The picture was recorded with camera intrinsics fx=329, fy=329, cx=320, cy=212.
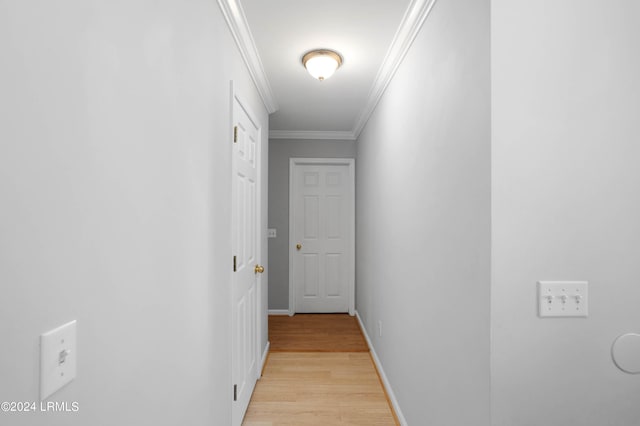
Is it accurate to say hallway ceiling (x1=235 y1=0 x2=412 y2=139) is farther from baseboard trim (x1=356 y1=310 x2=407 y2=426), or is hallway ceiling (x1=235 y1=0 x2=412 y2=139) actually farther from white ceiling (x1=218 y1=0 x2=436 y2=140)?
baseboard trim (x1=356 y1=310 x2=407 y2=426)

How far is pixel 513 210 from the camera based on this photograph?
1062 millimetres

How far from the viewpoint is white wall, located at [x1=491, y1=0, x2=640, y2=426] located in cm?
106

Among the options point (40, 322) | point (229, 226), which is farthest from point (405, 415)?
point (40, 322)

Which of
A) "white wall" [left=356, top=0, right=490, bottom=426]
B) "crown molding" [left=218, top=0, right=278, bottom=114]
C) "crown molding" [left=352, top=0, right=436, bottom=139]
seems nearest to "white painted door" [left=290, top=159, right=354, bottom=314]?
"crown molding" [left=352, top=0, right=436, bottom=139]

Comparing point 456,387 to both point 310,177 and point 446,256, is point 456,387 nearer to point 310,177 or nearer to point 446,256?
point 446,256

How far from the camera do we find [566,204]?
1.08m

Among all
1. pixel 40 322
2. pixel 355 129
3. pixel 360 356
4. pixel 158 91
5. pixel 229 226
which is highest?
pixel 355 129

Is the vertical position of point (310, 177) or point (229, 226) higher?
point (310, 177)

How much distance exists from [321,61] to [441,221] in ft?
4.81

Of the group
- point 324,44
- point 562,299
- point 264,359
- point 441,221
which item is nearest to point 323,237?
point 264,359

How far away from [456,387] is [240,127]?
1835 mm

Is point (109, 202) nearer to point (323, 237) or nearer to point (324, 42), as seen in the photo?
point (324, 42)

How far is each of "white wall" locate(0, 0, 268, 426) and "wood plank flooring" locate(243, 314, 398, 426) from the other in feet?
3.38

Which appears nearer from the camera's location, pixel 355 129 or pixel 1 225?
pixel 1 225
